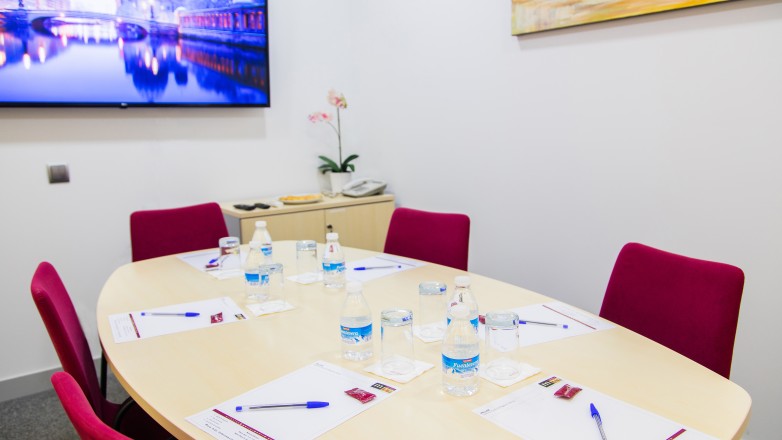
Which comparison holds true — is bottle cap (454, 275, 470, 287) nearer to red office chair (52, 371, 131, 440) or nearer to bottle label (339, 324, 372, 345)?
bottle label (339, 324, 372, 345)

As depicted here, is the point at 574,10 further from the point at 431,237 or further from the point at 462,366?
the point at 462,366

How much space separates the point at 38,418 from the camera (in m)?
2.84

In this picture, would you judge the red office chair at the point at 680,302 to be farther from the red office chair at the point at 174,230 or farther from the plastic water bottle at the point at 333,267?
the red office chair at the point at 174,230

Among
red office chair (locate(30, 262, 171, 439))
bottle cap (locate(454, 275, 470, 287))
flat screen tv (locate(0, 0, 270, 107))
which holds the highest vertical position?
flat screen tv (locate(0, 0, 270, 107))

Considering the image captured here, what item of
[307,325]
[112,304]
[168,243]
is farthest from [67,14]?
[307,325]

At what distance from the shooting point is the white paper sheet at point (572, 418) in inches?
44.1

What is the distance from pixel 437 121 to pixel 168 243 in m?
1.83

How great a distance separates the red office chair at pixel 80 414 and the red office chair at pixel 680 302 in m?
1.57

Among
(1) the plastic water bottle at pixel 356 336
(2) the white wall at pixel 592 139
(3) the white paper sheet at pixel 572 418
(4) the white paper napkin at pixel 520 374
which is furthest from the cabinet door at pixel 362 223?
(3) the white paper sheet at pixel 572 418

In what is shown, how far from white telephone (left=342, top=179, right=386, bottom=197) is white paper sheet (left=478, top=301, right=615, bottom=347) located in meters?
2.21

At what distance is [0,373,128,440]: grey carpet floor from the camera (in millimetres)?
2678

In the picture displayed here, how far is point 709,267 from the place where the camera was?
172cm

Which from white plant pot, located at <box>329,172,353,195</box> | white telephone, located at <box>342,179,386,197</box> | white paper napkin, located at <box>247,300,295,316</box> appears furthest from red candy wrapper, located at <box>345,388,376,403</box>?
white plant pot, located at <box>329,172,353,195</box>

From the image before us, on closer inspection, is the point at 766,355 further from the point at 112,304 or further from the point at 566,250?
the point at 112,304
